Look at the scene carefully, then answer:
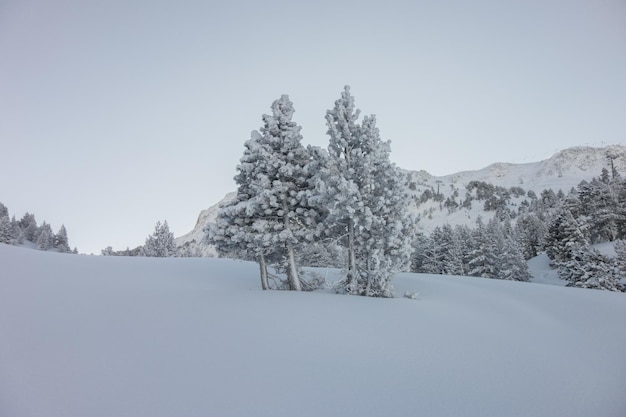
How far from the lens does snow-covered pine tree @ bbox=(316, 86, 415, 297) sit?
575 inches

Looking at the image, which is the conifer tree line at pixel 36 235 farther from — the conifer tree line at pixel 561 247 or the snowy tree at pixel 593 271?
the snowy tree at pixel 593 271

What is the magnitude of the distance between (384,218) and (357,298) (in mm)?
4050

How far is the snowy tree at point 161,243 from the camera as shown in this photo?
2324 inches

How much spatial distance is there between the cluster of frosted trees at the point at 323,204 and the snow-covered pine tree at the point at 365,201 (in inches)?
1.9

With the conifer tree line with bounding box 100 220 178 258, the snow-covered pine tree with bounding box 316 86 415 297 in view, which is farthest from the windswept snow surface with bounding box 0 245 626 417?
the conifer tree line with bounding box 100 220 178 258

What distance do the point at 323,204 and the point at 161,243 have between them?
53365mm

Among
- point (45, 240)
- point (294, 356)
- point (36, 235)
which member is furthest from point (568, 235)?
point (36, 235)

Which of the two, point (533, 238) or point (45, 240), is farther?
point (45, 240)

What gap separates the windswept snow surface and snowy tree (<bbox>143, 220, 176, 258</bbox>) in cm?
4846

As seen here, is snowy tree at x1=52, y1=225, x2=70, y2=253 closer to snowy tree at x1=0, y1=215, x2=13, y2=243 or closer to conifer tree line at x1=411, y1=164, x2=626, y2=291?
snowy tree at x1=0, y1=215, x2=13, y2=243

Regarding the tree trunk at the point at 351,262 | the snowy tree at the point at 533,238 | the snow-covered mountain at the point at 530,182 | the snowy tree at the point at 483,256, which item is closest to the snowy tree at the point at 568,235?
the snowy tree at the point at 483,256

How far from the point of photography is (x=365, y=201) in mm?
14836

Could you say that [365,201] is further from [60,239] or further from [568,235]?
[60,239]

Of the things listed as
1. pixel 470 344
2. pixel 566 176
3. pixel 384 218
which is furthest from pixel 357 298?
pixel 566 176
